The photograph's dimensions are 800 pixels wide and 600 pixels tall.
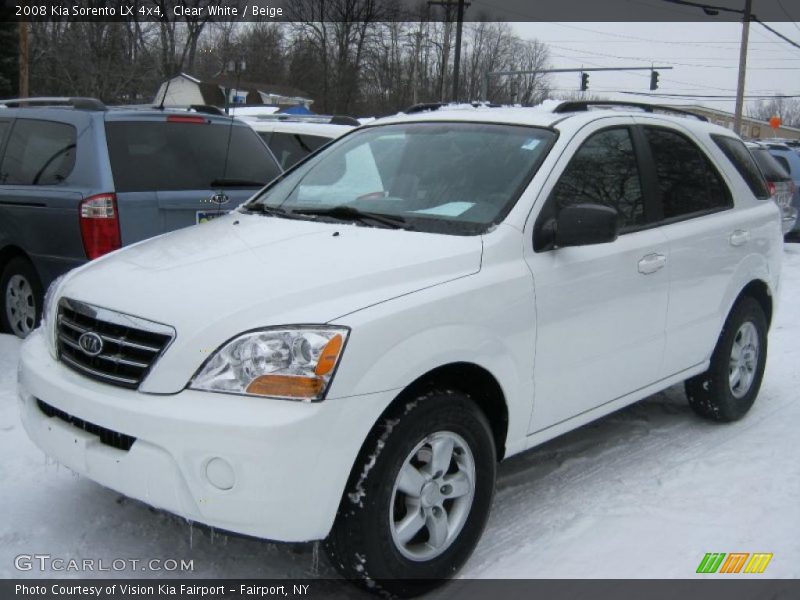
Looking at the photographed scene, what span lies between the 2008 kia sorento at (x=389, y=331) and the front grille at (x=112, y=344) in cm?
1

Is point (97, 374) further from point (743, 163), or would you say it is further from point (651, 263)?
point (743, 163)

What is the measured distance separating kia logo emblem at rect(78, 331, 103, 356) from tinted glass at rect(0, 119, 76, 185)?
10.2 ft

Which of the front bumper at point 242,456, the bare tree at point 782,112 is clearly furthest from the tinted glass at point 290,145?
the bare tree at point 782,112

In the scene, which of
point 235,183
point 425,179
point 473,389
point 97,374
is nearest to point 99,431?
point 97,374

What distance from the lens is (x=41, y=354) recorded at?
3.40m

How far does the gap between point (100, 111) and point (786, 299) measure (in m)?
7.41

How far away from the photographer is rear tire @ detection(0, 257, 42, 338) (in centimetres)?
612

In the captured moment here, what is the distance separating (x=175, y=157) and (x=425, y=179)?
272 cm

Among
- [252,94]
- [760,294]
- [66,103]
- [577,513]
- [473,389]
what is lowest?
[577,513]

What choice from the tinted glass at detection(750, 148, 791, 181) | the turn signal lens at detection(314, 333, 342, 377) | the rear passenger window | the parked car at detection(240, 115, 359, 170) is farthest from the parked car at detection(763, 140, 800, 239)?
the turn signal lens at detection(314, 333, 342, 377)

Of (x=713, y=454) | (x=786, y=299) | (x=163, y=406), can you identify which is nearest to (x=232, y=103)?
(x=163, y=406)

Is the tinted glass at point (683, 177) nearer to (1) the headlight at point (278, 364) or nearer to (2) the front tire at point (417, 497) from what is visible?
(2) the front tire at point (417, 497)

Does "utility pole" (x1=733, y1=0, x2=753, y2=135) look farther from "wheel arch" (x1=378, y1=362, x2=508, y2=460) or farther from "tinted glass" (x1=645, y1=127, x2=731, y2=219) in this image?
"wheel arch" (x1=378, y1=362, x2=508, y2=460)

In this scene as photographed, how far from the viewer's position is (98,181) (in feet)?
18.3
